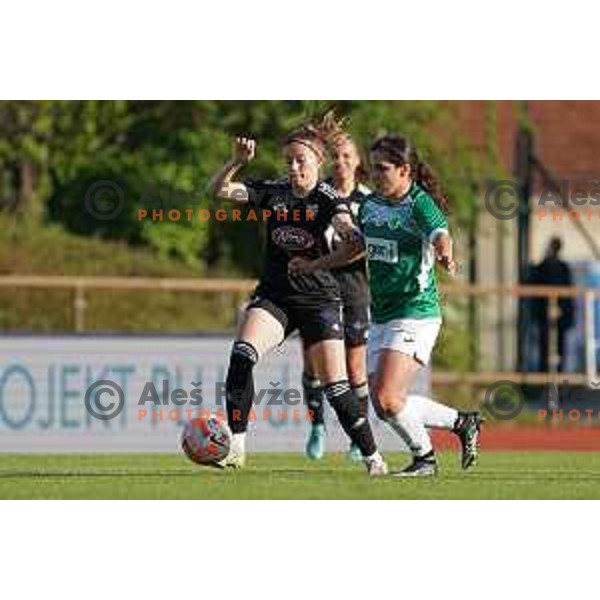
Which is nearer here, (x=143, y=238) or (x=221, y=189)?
(x=221, y=189)

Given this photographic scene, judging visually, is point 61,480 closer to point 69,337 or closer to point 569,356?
point 69,337

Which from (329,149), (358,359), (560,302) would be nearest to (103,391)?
(358,359)

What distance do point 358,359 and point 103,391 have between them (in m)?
3.96

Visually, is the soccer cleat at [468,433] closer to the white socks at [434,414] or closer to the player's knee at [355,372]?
the white socks at [434,414]

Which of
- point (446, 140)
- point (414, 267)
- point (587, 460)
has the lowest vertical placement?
point (587, 460)

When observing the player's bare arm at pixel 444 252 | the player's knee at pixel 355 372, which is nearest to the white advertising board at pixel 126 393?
the player's knee at pixel 355 372

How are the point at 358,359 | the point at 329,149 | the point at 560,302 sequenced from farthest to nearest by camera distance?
1. the point at 560,302
2. the point at 358,359
3. the point at 329,149

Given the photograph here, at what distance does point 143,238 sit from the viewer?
2891 cm

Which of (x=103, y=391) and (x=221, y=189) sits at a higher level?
(x=221, y=189)

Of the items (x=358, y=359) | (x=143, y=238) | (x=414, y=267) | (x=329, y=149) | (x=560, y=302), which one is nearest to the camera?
(x=414, y=267)
